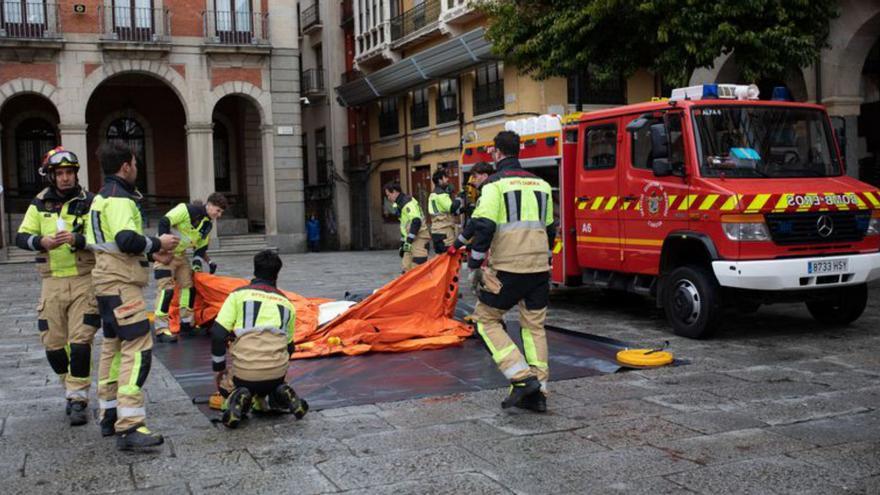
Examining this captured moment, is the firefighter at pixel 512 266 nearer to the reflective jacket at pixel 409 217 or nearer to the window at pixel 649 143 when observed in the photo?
the window at pixel 649 143

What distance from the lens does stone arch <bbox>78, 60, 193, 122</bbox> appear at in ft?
89.7

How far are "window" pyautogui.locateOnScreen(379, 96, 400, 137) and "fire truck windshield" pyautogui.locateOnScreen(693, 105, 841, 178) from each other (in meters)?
23.4

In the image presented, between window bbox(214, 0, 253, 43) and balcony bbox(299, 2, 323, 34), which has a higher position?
balcony bbox(299, 2, 323, 34)

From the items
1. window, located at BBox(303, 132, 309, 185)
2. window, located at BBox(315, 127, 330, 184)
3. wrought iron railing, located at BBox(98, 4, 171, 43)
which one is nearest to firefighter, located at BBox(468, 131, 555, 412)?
wrought iron railing, located at BBox(98, 4, 171, 43)

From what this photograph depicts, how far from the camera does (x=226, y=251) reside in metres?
28.6

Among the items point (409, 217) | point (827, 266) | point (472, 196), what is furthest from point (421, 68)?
point (827, 266)

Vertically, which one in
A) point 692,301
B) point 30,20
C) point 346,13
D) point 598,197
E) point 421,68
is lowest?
point 692,301

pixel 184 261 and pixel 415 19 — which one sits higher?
pixel 415 19

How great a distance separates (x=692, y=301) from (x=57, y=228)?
6.16 meters

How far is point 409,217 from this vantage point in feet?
45.6

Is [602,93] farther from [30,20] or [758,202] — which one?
[30,20]

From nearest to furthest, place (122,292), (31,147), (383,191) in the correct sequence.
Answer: (122,292), (31,147), (383,191)

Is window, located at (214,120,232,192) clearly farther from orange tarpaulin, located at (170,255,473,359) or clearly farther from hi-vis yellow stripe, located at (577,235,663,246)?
hi-vis yellow stripe, located at (577,235,663,246)

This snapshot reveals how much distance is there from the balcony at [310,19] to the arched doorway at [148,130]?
7431 mm
